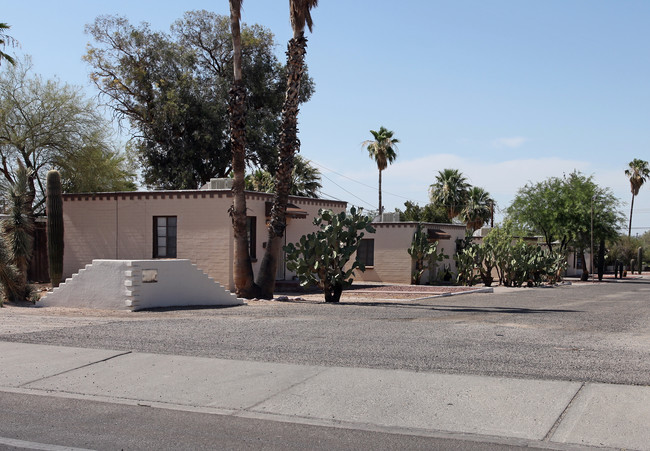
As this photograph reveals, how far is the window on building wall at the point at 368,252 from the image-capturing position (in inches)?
1348

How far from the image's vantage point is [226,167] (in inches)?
1523

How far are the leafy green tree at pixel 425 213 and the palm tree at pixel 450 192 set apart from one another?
1.98ft

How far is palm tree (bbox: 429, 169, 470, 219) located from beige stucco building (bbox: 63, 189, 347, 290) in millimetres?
32444

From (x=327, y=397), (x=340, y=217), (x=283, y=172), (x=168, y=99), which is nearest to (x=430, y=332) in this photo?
(x=327, y=397)

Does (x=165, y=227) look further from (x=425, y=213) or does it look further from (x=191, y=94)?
(x=425, y=213)

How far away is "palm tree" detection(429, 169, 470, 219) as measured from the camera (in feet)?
188

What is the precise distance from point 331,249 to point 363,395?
→ 12.4 meters

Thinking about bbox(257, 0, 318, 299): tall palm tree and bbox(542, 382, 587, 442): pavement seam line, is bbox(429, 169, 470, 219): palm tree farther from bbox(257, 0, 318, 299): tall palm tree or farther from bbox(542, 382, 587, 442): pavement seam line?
bbox(542, 382, 587, 442): pavement seam line

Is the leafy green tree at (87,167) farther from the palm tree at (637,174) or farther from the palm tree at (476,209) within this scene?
the palm tree at (637,174)

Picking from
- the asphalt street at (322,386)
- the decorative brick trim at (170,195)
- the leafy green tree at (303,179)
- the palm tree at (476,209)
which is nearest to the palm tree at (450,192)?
the palm tree at (476,209)

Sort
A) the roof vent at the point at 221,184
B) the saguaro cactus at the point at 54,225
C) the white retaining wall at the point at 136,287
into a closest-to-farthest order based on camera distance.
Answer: the white retaining wall at the point at 136,287, the saguaro cactus at the point at 54,225, the roof vent at the point at 221,184

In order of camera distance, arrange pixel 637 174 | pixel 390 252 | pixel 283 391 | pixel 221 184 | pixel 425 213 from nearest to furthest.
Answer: pixel 283 391
pixel 221 184
pixel 390 252
pixel 425 213
pixel 637 174

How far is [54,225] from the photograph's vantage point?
72.8 ft

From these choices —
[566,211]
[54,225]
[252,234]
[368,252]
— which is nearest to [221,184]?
[252,234]
